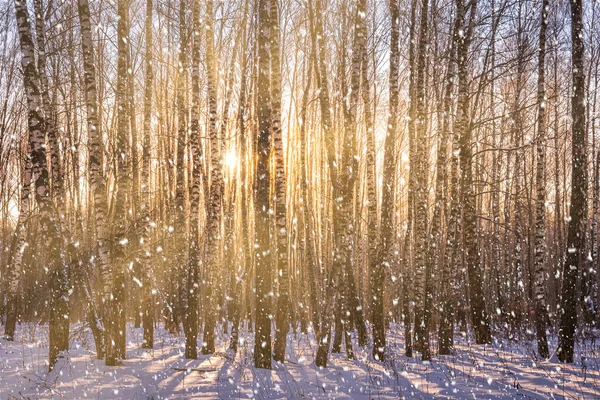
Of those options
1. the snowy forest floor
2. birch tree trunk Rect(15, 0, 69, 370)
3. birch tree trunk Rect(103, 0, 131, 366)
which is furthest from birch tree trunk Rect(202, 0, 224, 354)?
birch tree trunk Rect(15, 0, 69, 370)

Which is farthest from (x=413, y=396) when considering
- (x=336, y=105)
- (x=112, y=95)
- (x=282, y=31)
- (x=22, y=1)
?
(x=112, y=95)

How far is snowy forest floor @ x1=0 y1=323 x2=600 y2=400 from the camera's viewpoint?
6.95 meters

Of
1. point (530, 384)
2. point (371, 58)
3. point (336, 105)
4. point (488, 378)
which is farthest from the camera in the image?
point (371, 58)

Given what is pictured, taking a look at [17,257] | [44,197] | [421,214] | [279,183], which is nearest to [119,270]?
[44,197]

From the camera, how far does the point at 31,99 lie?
8289 mm

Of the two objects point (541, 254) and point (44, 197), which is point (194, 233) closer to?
point (44, 197)

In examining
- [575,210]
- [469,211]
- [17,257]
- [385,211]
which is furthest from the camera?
[17,257]

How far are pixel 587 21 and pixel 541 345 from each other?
15.6 m

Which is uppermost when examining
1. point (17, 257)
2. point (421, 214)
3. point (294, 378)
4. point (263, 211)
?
point (263, 211)

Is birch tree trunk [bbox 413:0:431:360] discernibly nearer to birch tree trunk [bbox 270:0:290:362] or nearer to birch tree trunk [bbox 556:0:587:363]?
birch tree trunk [bbox 556:0:587:363]

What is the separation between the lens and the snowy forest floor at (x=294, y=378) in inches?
274

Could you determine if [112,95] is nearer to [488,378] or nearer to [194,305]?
[194,305]

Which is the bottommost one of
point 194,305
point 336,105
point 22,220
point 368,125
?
point 194,305

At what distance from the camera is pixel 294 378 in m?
8.14
